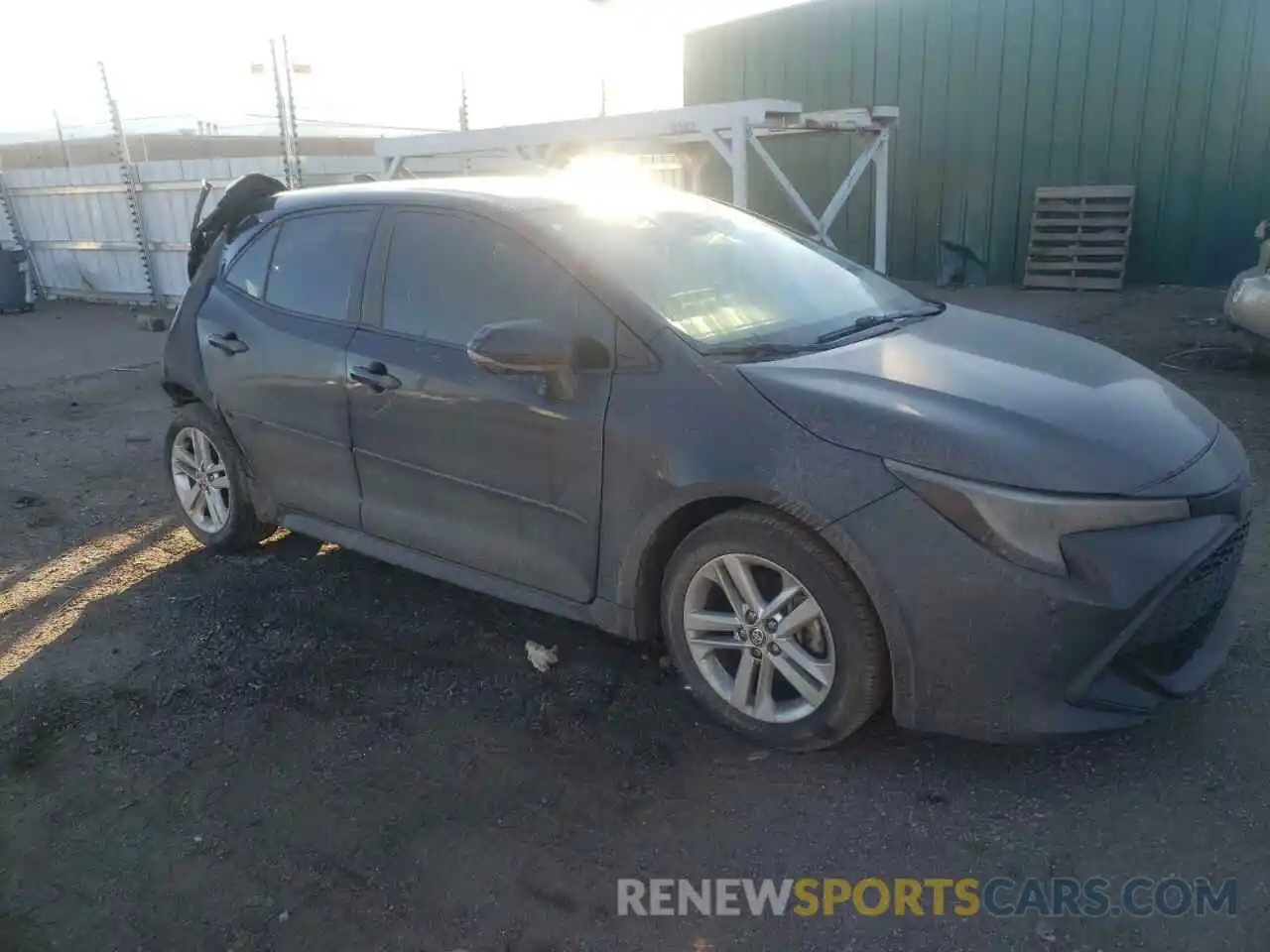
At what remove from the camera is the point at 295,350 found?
3836mm

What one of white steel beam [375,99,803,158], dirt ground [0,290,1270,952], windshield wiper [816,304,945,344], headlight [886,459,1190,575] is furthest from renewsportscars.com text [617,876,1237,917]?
white steel beam [375,99,803,158]

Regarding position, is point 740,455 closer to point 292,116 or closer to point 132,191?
point 292,116

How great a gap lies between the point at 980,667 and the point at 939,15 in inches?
496

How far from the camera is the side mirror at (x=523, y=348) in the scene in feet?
9.52

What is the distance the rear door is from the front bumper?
2142mm

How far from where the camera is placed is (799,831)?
254cm

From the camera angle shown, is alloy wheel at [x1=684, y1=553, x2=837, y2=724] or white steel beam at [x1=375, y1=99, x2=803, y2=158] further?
white steel beam at [x1=375, y1=99, x2=803, y2=158]

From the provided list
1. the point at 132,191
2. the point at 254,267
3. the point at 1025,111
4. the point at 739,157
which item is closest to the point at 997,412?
the point at 254,267

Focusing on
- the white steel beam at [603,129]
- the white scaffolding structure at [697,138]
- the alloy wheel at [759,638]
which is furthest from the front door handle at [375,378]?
the white steel beam at [603,129]

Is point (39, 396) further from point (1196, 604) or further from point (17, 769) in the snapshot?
point (1196, 604)

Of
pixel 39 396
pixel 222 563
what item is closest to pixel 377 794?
pixel 222 563

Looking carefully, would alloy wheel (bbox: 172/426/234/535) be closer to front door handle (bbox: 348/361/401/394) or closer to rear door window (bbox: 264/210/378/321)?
rear door window (bbox: 264/210/378/321)

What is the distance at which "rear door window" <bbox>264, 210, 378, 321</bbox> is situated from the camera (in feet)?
12.2

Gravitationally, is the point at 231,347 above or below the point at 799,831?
above
